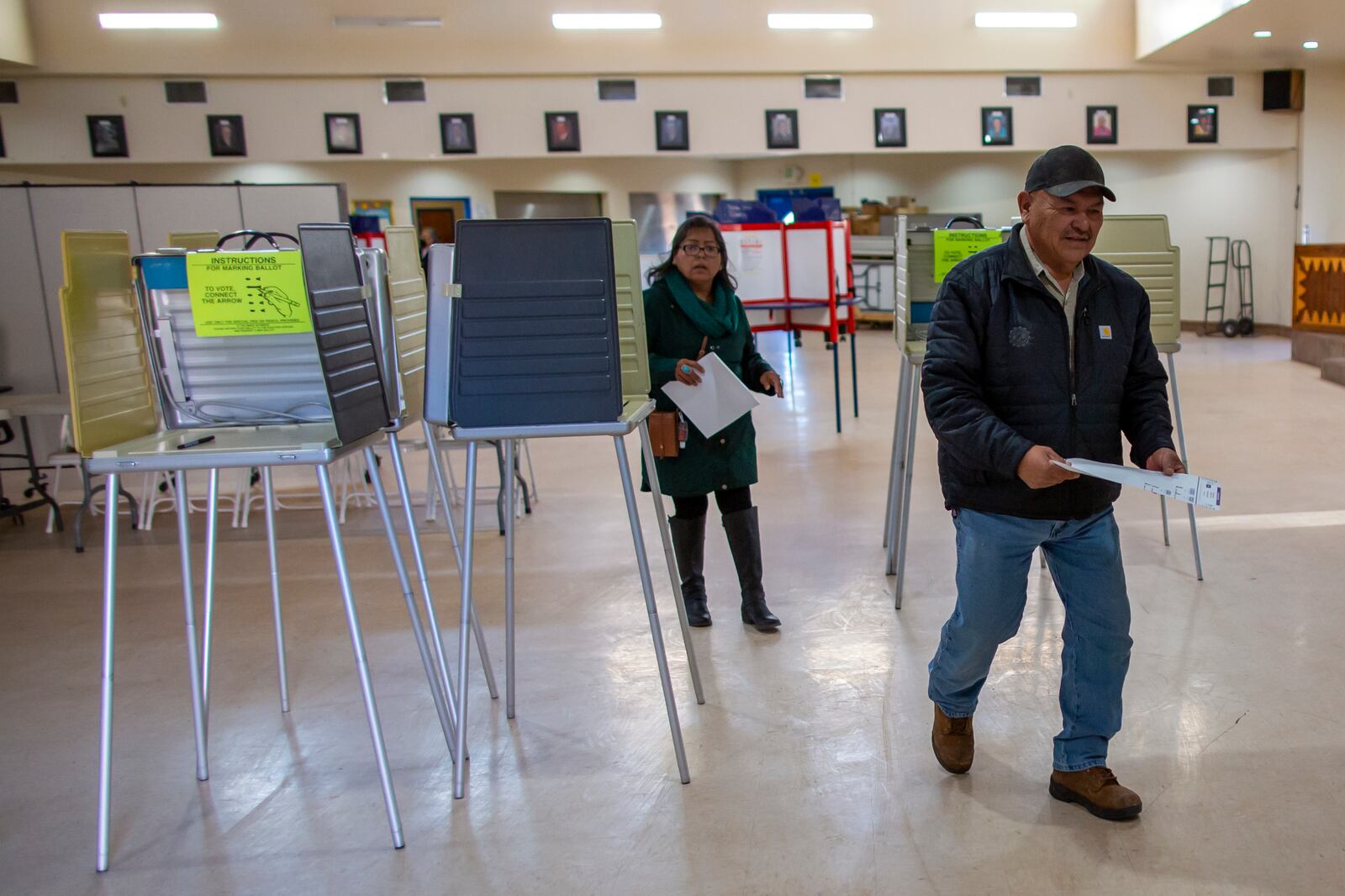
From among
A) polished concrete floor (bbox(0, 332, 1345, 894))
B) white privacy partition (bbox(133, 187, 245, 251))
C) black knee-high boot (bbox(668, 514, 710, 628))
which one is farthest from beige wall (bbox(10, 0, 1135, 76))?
black knee-high boot (bbox(668, 514, 710, 628))

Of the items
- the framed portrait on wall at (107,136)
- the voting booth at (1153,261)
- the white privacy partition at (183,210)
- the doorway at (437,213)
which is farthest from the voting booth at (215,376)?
the doorway at (437,213)

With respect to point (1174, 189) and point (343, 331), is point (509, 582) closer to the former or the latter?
point (343, 331)

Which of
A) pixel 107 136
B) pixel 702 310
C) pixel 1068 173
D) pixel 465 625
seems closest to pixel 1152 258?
→ pixel 702 310

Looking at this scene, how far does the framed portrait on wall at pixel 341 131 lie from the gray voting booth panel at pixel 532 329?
9.33m

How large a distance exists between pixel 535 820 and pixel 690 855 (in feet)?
1.37

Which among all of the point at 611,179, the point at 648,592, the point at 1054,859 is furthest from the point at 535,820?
the point at 611,179

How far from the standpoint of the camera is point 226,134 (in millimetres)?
10758

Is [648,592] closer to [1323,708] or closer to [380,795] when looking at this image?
[380,795]

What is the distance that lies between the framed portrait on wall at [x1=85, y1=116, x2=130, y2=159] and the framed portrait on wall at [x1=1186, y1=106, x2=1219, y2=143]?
37.6ft

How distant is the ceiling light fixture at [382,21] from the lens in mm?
10602

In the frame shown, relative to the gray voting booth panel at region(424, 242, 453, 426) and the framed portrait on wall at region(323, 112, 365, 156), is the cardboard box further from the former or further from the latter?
the gray voting booth panel at region(424, 242, 453, 426)

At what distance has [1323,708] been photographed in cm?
295

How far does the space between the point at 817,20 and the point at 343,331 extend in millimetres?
9958

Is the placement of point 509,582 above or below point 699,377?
below
